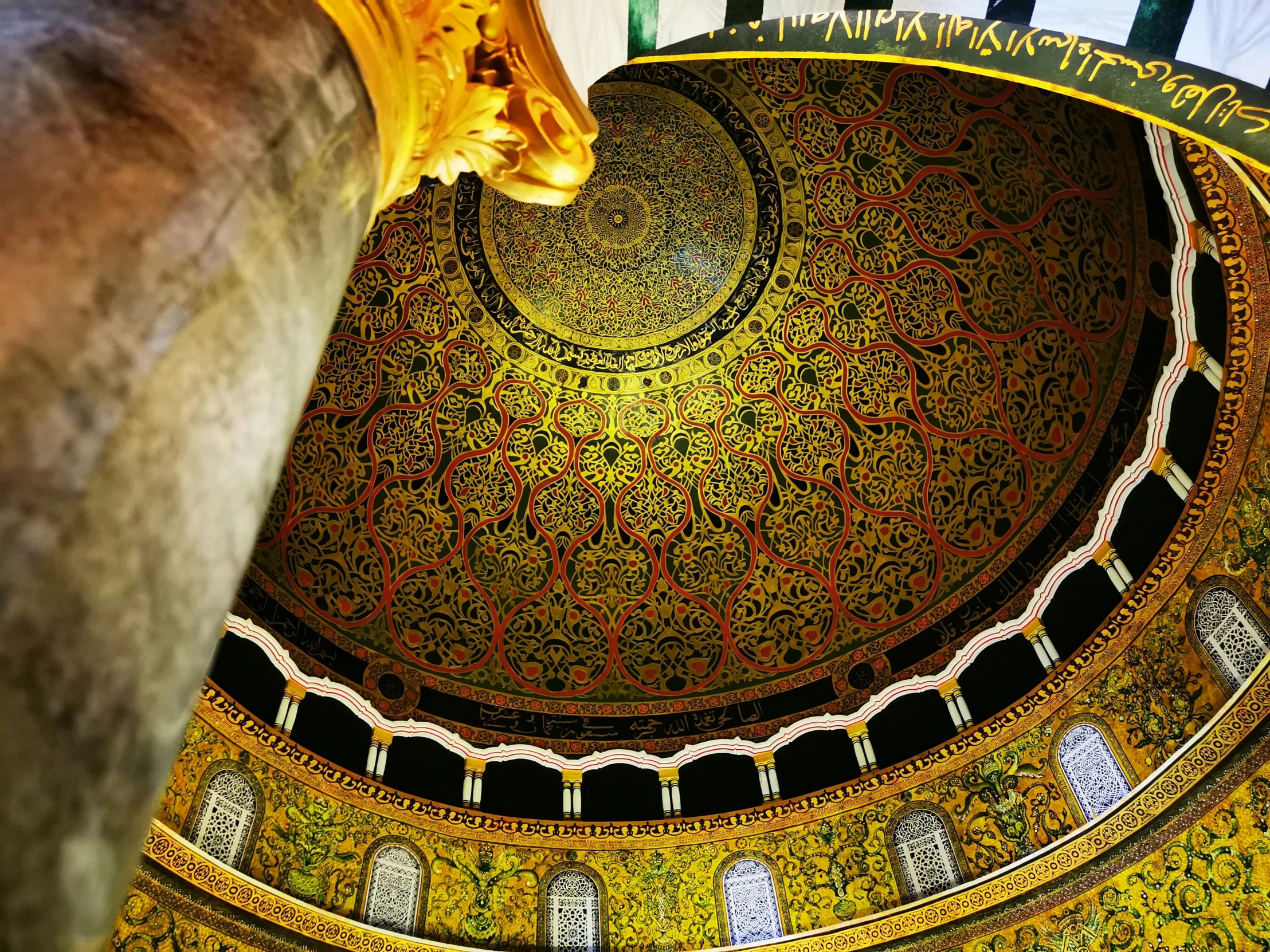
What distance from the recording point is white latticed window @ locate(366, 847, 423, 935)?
24.5ft

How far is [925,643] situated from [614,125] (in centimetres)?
651

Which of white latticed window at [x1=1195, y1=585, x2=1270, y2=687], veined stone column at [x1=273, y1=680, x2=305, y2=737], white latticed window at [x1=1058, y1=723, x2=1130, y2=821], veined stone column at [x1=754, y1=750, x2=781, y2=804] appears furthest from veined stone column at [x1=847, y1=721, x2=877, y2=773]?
veined stone column at [x1=273, y1=680, x2=305, y2=737]

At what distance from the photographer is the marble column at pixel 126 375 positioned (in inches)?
34.4

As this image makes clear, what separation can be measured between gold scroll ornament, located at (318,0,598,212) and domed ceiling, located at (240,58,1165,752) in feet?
24.7

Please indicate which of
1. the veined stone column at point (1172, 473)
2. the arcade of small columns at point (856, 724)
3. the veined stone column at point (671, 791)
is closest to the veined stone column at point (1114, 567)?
the arcade of small columns at point (856, 724)

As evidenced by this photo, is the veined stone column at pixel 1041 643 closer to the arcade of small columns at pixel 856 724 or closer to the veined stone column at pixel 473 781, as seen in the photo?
the arcade of small columns at pixel 856 724

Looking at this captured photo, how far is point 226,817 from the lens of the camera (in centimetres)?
716

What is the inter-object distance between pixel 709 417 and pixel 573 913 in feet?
18.0

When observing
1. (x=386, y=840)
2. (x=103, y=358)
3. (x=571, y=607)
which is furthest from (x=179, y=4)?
(x=571, y=607)

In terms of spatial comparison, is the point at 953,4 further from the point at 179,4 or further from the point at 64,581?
the point at 64,581

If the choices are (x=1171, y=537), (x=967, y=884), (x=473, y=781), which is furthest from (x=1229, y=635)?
(x=473, y=781)

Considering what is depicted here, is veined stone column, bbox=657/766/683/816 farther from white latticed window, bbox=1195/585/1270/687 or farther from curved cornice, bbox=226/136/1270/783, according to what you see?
white latticed window, bbox=1195/585/1270/687

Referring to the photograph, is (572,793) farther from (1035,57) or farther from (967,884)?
(1035,57)

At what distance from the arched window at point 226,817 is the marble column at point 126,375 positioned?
6.70m
